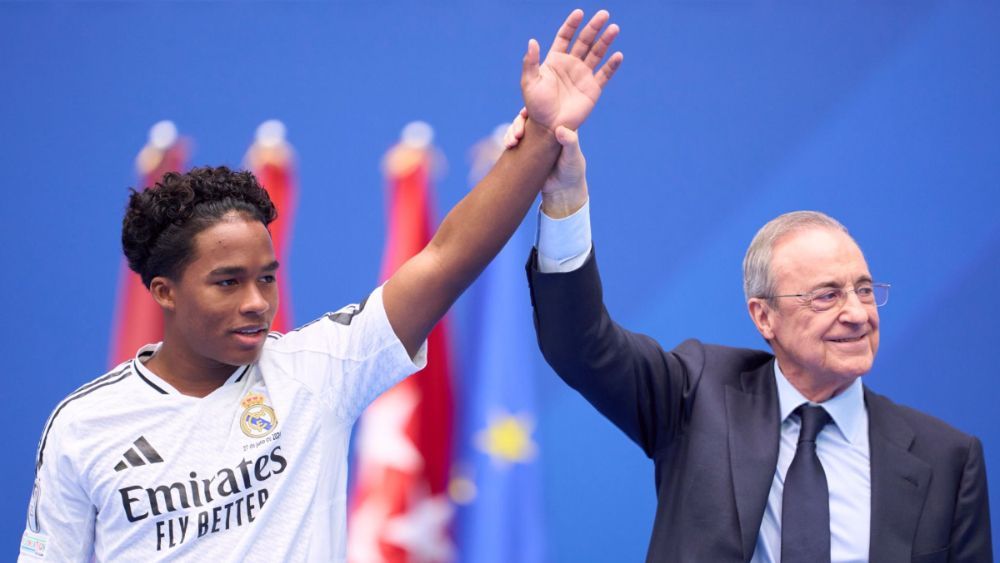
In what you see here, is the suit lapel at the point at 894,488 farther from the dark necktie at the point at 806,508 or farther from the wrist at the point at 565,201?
the wrist at the point at 565,201

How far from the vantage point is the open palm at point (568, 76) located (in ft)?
4.42

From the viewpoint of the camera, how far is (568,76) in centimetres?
141

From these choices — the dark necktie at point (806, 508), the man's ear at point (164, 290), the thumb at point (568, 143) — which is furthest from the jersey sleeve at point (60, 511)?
the dark necktie at point (806, 508)

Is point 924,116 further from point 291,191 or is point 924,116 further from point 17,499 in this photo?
point 17,499

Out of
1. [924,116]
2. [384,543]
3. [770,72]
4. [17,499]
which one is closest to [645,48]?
[770,72]

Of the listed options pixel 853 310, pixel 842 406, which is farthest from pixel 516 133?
pixel 842 406

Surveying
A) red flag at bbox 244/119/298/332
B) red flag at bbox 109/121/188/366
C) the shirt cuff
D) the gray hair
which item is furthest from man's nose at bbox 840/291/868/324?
red flag at bbox 109/121/188/366

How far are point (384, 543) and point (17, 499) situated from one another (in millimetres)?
938

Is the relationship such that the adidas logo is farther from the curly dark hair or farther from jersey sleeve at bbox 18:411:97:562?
the curly dark hair

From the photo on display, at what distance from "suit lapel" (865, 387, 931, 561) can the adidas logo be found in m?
1.10

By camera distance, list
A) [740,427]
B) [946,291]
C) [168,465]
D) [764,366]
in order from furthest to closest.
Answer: [946,291] < [764,366] < [740,427] < [168,465]

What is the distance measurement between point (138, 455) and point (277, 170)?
1184 millimetres

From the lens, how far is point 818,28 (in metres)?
2.26

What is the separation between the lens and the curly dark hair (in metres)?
1.32
